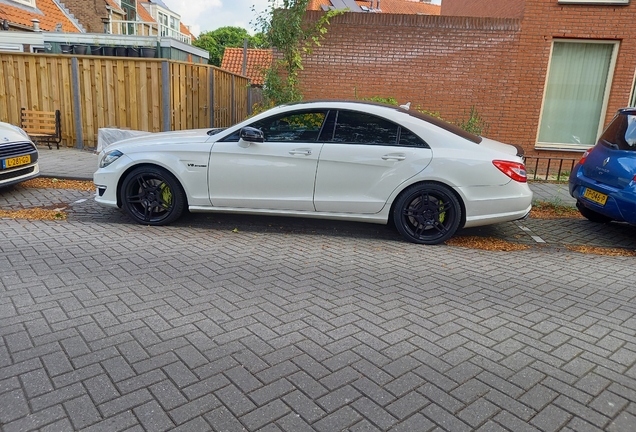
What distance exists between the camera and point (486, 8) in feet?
43.5

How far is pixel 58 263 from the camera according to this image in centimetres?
444

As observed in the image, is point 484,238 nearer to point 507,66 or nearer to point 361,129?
point 361,129

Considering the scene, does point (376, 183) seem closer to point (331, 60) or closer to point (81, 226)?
point (81, 226)

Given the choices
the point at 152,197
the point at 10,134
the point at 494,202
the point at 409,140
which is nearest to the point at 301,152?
the point at 409,140

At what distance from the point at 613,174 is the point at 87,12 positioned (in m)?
28.0

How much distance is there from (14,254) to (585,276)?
573 centimetres

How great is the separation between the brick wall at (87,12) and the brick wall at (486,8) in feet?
62.5

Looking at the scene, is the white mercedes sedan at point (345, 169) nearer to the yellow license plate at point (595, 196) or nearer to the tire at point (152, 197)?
the tire at point (152, 197)

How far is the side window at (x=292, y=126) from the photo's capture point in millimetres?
5645

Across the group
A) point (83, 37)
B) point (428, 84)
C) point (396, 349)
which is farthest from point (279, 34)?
point (83, 37)

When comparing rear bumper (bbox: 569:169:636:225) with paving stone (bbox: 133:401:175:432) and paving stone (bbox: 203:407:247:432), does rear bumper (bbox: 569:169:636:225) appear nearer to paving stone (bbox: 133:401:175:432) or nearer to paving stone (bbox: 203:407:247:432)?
paving stone (bbox: 203:407:247:432)

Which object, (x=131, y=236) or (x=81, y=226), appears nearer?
(x=131, y=236)

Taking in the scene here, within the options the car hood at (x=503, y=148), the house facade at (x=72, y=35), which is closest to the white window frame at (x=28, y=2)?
the house facade at (x=72, y=35)

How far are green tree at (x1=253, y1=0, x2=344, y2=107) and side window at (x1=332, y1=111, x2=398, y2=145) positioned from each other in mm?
4783
